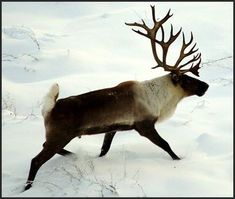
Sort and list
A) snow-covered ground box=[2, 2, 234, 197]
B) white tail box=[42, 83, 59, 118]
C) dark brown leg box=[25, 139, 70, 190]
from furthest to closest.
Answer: white tail box=[42, 83, 59, 118]
dark brown leg box=[25, 139, 70, 190]
snow-covered ground box=[2, 2, 234, 197]

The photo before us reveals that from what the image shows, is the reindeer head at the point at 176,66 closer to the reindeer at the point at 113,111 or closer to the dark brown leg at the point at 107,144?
the reindeer at the point at 113,111

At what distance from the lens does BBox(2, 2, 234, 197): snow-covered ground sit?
4.23m

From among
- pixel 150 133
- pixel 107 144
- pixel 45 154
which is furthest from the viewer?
pixel 107 144

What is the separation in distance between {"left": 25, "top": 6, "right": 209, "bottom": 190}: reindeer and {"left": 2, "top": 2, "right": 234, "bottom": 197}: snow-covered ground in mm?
227

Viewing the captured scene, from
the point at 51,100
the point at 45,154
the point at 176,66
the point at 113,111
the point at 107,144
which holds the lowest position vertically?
the point at 107,144

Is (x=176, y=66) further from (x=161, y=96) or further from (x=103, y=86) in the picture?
(x=103, y=86)

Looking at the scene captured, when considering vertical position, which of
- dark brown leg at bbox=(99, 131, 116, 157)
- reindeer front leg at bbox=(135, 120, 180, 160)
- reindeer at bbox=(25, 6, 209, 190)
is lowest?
dark brown leg at bbox=(99, 131, 116, 157)

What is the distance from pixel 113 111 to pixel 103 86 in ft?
8.58

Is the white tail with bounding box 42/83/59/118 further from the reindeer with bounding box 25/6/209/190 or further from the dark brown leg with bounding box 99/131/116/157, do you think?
the dark brown leg with bounding box 99/131/116/157

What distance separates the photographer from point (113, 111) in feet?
15.8

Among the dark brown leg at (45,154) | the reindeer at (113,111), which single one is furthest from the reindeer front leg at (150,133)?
the dark brown leg at (45,154)

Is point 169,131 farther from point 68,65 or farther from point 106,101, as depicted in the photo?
point 68,65

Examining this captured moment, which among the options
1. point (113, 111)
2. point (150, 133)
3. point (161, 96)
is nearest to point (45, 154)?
point (113, 111)

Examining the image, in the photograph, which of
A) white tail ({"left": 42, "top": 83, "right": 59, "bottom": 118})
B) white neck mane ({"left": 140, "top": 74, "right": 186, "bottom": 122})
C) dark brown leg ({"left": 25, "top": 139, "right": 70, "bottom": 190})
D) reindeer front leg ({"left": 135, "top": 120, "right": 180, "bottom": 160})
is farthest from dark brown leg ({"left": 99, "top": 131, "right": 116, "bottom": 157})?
white tail ({"left": 42, "top": 83, "right": 59, "bottom": 118})
